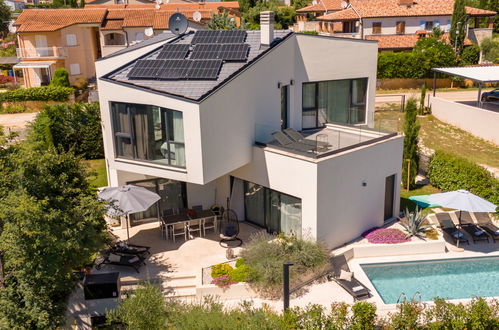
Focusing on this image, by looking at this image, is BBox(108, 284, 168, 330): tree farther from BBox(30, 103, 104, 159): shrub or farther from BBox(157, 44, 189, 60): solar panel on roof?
BBox(30, 103, 104, 159): shrub

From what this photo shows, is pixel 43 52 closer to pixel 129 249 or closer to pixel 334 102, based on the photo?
pixel 334 102

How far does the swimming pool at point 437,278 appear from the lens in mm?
19062

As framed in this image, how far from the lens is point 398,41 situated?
233ft

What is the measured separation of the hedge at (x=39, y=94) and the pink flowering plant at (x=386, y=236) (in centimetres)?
4177

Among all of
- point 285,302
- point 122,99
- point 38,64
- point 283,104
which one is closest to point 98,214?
point 122,99

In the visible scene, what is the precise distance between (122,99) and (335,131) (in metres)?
Answer: 11.4

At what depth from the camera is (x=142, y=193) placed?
21.3 meters

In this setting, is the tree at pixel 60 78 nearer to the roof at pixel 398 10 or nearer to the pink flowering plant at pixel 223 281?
the roof at pixel 398 10

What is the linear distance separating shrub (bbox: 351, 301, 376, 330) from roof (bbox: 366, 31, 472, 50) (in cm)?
5998

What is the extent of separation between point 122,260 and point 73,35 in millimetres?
53117

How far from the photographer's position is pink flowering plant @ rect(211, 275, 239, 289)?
61.3ft

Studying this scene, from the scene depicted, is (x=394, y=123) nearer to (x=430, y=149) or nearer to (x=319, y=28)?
(x=430, y=149)

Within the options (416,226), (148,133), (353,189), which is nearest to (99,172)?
(148,133)

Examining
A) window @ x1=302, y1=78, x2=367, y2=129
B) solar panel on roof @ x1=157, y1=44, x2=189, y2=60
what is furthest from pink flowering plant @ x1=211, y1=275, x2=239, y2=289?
solar panel on roof @ x1=157, y1=44, x2=189, y2=60
